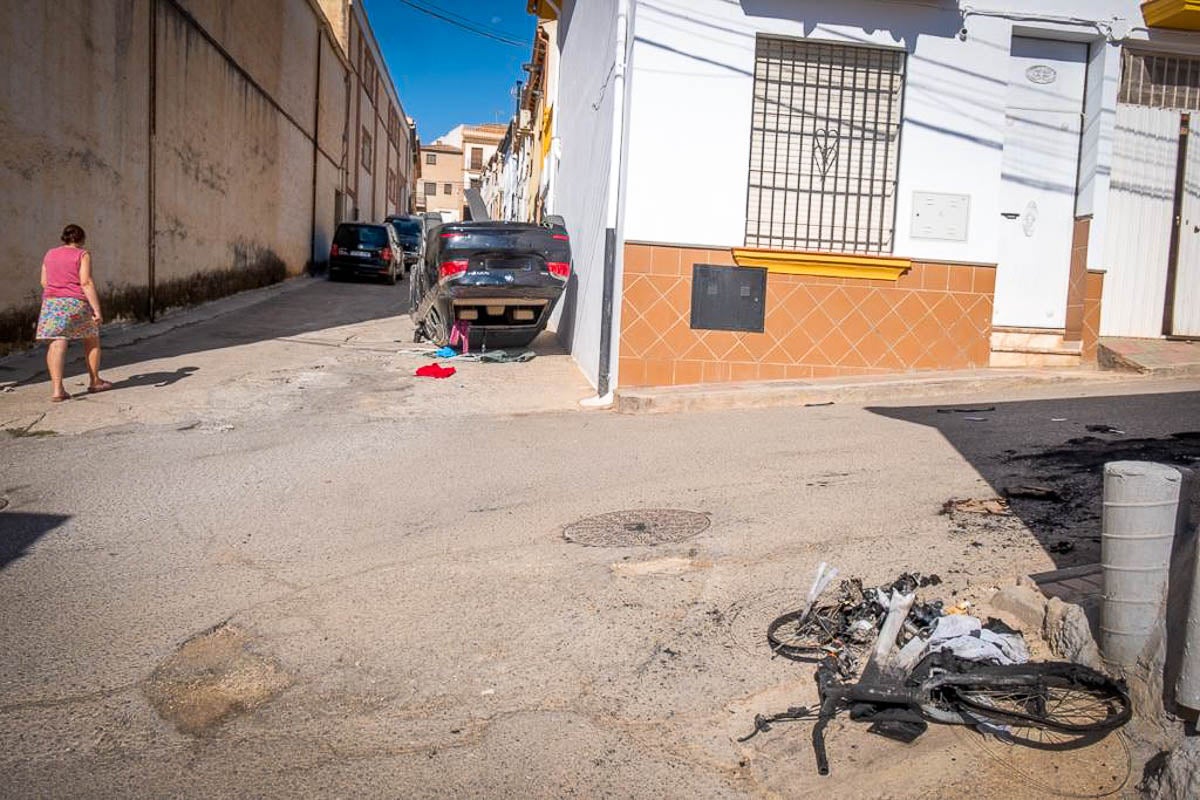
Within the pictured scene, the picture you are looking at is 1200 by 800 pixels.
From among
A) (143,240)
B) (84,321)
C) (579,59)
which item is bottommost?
(84,321)

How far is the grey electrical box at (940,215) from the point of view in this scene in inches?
381

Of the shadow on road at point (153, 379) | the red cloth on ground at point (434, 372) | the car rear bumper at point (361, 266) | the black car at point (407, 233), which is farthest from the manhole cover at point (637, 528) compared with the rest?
the black car at point (407, 233)

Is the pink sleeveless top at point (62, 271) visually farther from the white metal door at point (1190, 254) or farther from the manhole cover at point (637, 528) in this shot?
the white metal door at point (1190, 254)

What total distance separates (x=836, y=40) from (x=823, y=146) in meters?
1.00

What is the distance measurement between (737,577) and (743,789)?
160cm

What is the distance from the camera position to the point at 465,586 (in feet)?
14.9

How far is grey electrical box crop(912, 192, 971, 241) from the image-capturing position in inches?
381

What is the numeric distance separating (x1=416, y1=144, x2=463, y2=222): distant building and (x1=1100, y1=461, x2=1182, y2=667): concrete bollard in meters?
77.9

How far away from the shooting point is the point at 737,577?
4500 mm

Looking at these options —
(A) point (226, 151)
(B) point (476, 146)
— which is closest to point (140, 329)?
(A) point (226, 151)

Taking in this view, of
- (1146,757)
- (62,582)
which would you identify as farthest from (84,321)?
(1146,757)

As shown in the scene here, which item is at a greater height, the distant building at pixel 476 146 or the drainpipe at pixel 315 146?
the distant building at pixel 476 146

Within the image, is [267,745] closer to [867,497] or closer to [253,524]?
[253,524]

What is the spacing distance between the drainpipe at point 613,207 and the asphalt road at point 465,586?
32.2 inches
